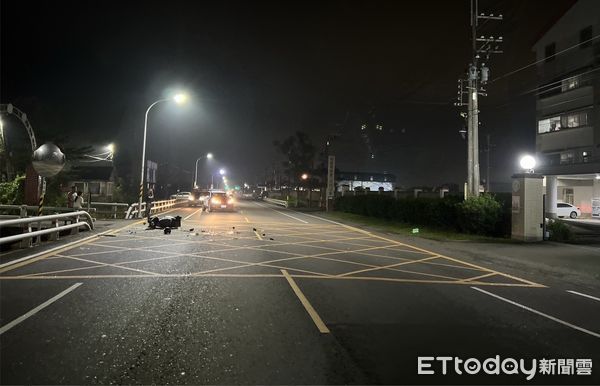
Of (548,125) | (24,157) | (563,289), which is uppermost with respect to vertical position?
(548,125)

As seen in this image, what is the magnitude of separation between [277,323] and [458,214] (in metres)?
16.6

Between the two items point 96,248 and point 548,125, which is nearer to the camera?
point 96,248

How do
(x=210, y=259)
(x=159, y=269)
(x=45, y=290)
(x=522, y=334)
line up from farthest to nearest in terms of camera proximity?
(x=210, y=259) < (x=159, y=269) < (x=45, y=290) < (x=522, y=334)

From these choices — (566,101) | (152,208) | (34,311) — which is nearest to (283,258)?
(34,311)

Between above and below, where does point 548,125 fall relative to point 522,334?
above

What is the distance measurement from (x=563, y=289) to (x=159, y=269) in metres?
8.89

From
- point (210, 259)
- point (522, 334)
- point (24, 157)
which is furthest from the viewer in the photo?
point (24, 157)

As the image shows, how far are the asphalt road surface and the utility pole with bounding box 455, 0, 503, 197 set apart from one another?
957cm

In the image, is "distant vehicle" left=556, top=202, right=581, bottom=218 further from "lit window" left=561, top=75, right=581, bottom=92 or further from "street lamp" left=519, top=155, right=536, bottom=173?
"street lamp" left=519, top=155, right=536, bottom=173

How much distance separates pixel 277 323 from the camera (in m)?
5.96

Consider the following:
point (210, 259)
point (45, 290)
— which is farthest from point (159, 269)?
point (45, 290)

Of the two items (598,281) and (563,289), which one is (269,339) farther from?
(598,281)

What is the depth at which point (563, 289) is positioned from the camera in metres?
9.23

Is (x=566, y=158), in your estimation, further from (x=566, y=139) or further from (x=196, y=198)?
(x=196, y=198)
